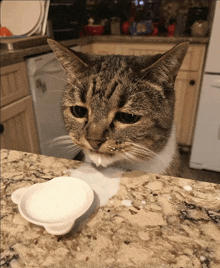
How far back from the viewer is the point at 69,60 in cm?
84

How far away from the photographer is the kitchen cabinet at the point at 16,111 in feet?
4.66

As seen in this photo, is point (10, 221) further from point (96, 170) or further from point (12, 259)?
point (96, 170)

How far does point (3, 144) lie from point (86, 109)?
94 cm

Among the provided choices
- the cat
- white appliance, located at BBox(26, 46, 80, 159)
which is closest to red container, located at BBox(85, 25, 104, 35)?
white appliance, located at BBox(26, 46, 80, 159)

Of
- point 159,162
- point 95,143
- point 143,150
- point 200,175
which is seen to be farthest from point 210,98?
point 95,143

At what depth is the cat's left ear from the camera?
71 centimetres

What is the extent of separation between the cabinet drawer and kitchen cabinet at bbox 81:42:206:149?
2.57 ft

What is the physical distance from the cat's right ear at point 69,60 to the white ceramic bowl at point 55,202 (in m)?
0.46

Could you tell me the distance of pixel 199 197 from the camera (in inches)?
19.7

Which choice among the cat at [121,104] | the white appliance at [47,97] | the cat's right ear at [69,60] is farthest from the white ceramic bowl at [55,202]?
the white appliance at [47,97]

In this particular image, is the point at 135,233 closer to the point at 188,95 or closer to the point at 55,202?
the point at 55,202

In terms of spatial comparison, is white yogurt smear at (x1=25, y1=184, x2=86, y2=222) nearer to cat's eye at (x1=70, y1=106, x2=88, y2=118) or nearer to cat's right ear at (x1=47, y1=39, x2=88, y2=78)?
cat's eye at (x1=70, y1=106, x2=88, y2=118)

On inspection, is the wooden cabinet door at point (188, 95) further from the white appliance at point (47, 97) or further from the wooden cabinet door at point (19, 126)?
the wooden cabinet door at point (19, 126)

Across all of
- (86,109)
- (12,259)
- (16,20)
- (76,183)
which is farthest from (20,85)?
(12,259)
